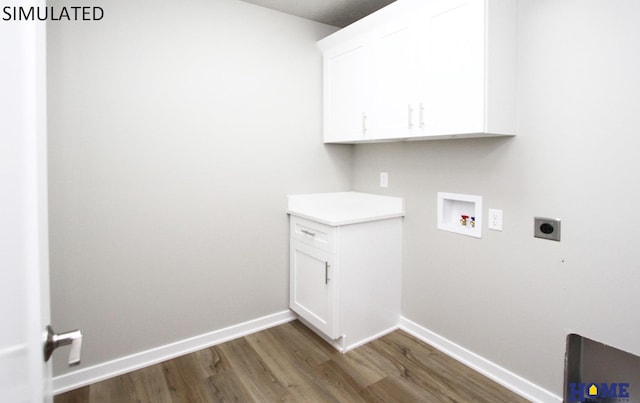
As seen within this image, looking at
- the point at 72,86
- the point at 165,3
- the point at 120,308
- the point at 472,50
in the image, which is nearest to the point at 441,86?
the point at 472,50

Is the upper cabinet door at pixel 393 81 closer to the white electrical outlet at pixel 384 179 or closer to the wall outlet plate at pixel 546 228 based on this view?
the white electrical outlet at pixel 384 179

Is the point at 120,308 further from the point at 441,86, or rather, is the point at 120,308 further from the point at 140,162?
the point at 441,86

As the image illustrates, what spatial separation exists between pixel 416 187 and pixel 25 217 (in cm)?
221

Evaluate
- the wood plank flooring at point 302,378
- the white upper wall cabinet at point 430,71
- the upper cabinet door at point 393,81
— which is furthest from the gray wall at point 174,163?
the upper cabinet door at point 393,81

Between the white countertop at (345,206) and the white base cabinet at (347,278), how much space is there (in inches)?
1.9

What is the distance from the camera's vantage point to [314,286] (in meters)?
2.39

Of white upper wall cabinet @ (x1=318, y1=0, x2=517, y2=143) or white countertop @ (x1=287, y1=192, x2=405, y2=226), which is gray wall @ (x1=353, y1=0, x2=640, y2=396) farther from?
white countertop @ (x1=287, y1=192, x2=405, y2=226)

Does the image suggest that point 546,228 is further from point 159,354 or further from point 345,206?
point 159,354

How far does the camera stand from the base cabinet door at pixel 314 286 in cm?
222

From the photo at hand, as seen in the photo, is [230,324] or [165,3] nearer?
[165,3]

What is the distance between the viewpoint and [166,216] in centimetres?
217

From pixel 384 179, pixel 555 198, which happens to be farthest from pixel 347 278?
pixel 555 198

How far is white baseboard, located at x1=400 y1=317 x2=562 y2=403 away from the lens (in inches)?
70.4

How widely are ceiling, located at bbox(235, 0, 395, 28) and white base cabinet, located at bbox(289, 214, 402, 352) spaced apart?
152 cm
